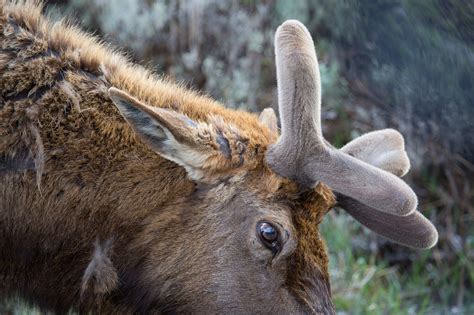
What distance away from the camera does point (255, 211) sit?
449 cm

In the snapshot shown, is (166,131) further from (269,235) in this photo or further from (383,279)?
(383,279)

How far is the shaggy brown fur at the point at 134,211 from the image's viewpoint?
4496 millimetres

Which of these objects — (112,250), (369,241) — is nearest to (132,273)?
(112,250)

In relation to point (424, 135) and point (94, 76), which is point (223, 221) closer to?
point (94, 76)

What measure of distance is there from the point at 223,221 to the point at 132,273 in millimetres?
456

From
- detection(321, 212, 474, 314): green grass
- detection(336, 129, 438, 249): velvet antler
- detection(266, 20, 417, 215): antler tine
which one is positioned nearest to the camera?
detection(266, 20, 417, 215): antler tine

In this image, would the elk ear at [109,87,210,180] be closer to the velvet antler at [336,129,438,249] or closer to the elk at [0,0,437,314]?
the elk at [0,0,437,314]

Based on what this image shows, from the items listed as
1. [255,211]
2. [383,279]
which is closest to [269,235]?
[255,211]

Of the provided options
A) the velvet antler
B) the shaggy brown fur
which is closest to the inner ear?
the shaggy brown fur

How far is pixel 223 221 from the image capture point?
178 inches

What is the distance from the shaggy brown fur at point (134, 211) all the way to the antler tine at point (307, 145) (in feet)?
0.40

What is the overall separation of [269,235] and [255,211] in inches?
4.7

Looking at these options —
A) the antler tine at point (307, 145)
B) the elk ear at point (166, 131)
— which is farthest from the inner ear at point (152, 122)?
the antler tine at point (307, 145)

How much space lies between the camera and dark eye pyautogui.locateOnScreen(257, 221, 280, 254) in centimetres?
445
